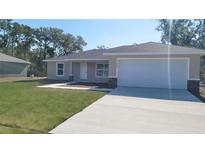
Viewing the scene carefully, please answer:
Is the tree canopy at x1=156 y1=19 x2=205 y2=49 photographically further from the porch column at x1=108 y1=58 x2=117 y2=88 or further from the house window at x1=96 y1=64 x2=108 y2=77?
the porch column at x1=108 y1=58 x2=117 y2=88

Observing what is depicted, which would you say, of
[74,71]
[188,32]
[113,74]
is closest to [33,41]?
[74,71]

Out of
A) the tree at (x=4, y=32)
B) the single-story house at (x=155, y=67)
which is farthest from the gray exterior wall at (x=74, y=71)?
the tree at (x=4, y=32)

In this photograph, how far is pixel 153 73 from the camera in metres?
15.6

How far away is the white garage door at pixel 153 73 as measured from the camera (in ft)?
49.1

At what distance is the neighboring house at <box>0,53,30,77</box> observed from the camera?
27628 mm

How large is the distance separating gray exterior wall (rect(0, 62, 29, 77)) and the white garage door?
1844cm

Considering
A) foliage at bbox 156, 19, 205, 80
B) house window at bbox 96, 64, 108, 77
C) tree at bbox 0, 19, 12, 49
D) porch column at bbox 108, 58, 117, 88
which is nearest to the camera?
porch column at bbox 108, 58, 117, 88

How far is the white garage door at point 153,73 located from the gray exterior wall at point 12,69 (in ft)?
60.5

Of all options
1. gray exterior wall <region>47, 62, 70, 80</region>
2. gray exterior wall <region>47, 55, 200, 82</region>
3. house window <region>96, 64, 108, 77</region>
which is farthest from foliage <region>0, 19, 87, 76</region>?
house window <region>96, 64, 108, 77</region>

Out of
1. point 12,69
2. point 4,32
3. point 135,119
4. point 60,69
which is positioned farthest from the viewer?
point 4,32

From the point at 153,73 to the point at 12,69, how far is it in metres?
21.7

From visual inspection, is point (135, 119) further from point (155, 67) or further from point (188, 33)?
point (188, 33)
